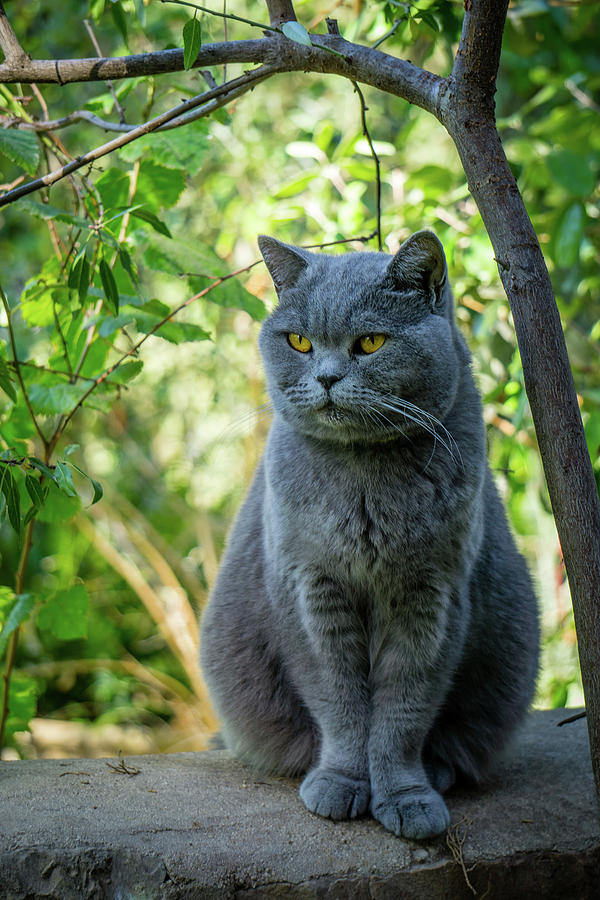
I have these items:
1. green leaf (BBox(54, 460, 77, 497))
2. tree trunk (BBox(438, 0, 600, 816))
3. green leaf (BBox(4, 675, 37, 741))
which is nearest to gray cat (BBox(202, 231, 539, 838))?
tree trunk (BBox(438, 0, 600, 816))

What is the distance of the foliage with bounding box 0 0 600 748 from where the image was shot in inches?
62.6

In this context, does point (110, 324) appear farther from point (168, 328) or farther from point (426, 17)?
point (426, 17)

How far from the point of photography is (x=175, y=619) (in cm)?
344

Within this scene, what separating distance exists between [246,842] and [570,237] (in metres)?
1.71

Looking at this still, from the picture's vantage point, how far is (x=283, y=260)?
1.44 m

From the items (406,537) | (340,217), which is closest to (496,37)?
(406,537)

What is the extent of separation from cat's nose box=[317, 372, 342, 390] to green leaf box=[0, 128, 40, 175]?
24.6 inches

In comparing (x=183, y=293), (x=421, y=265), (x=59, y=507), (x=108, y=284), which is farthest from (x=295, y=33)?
(x=183, y=293)

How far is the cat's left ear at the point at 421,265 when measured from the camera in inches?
50.2

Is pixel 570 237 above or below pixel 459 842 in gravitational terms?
above

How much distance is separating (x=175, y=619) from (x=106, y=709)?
69 centimetres

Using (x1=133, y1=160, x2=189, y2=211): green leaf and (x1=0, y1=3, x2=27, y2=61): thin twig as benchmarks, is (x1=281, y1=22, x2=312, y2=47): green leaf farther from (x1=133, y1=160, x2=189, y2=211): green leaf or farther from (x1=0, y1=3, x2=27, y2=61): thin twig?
(x1=133, y1=160, x2=189, y2=211): green leaf

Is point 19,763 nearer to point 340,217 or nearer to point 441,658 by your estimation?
point 441,658

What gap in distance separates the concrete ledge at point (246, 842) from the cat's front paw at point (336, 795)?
0.07 ft
